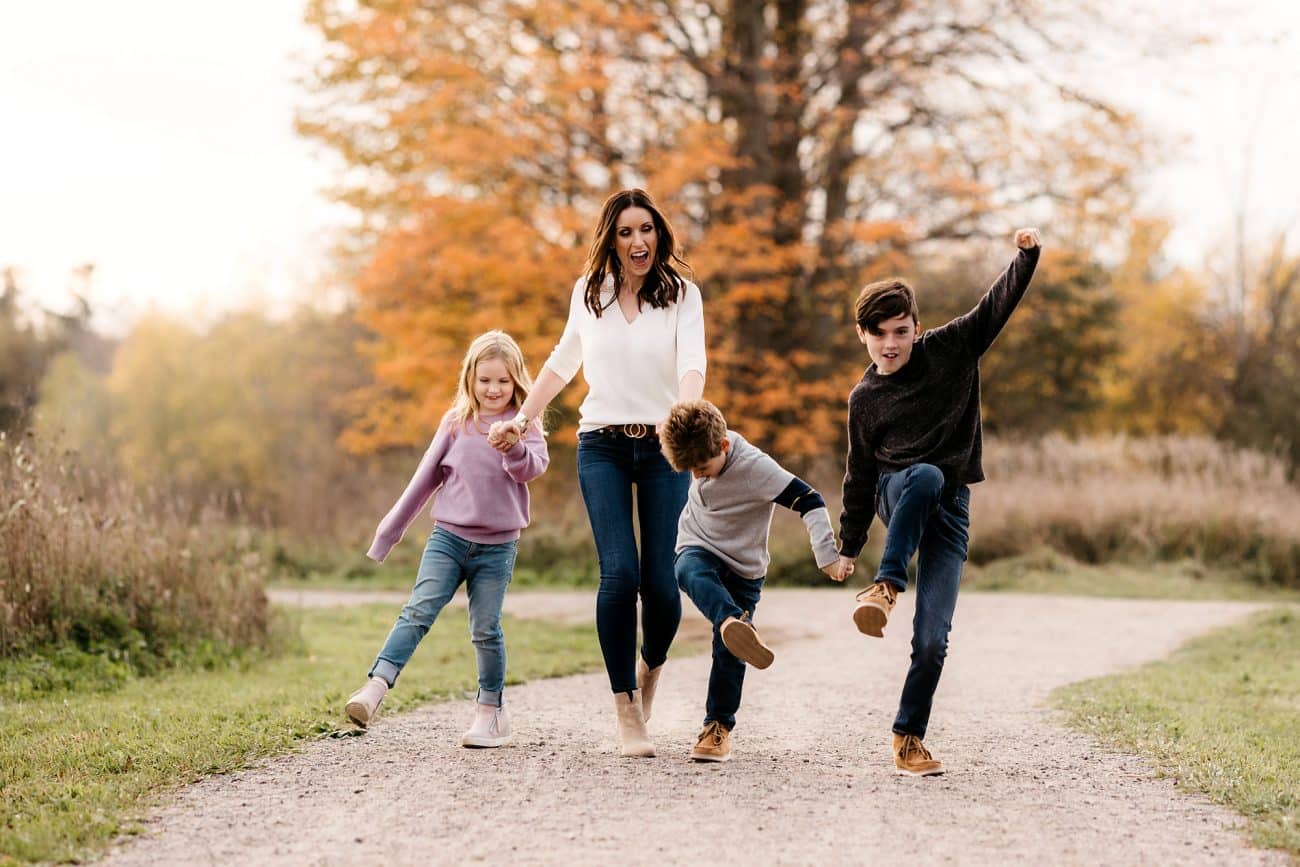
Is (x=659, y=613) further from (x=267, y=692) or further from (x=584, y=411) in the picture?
(x=267, y=692)

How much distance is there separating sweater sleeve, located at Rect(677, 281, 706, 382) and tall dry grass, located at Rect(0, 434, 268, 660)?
421cm

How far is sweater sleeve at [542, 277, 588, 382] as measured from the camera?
5.36 m

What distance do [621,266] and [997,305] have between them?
1442 millimetres

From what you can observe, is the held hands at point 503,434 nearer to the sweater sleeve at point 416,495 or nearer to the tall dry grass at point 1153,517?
the sweater sleeve at point 416,495

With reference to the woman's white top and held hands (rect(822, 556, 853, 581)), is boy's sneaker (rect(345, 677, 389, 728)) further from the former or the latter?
held hands (rect(822, 556, 853, 581))

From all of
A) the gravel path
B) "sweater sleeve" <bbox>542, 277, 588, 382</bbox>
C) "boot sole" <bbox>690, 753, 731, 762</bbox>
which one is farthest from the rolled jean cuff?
"sweater sleeve" <bbox>542, 277, 588, 382</bbox>

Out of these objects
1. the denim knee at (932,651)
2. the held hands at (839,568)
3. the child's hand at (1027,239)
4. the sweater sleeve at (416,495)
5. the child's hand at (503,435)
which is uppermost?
the child's hand at (1027,239)

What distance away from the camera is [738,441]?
4.98 m

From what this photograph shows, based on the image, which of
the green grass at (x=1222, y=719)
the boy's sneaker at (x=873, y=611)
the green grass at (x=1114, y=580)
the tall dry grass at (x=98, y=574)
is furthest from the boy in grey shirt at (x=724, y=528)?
the green grass at (x=1114, y=580)

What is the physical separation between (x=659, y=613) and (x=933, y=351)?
56.6 inches

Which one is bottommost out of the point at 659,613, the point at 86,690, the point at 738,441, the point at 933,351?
the point at 86,690

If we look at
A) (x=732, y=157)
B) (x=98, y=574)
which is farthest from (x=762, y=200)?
(x=98, y=574)

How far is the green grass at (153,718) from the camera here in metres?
4.24

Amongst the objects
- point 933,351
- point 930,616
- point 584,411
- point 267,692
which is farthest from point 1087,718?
point 267,692
